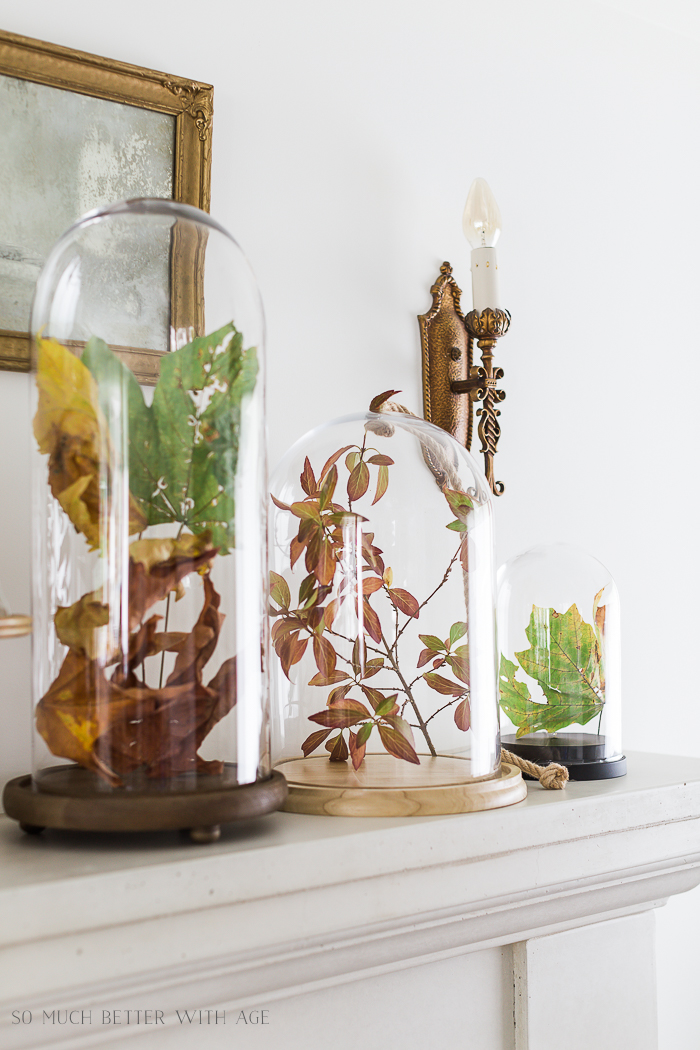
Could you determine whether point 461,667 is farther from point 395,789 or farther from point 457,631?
point 395,789

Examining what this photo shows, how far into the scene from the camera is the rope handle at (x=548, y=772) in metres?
0.84

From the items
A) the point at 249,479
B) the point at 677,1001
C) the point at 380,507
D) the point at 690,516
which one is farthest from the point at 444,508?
the point at 677,1001

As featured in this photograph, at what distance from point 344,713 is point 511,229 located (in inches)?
32.7

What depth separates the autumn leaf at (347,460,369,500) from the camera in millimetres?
827

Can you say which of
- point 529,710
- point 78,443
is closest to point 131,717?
point 78,443

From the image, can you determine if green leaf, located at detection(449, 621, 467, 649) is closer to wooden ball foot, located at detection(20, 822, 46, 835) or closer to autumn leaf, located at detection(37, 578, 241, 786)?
autumn leaf, located at detection(37, 578, 241, 786)

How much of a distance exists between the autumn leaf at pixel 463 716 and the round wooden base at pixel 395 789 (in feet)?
0.10

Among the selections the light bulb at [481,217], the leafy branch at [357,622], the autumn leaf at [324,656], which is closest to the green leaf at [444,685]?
the leafy branch at [357,622]

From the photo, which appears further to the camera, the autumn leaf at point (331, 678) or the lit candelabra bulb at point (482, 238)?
the lit candelabra bulb at point (482, 238)

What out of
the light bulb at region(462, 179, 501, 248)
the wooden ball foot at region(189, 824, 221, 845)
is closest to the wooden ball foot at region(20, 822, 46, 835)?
the wooden ball foot at region(189, 824, 221, 845)

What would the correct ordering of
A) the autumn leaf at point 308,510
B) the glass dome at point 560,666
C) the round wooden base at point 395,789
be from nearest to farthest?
the round wooden base at point 395,789 → the autumn leaf at point 308,510 → the glass dome at point 560,666

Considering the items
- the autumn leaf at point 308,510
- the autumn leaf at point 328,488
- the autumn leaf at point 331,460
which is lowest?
the autumn leaf at point 308,510

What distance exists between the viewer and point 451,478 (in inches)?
34.2

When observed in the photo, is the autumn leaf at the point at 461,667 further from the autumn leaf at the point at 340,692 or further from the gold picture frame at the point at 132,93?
the gold picture frame at the point at 132,93
